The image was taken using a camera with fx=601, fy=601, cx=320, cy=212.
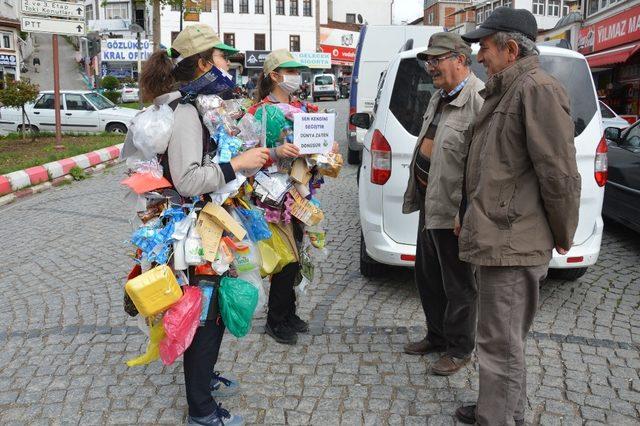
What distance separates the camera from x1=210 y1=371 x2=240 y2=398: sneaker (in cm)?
328

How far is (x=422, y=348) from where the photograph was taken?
376 cm

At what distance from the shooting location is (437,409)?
3.12m

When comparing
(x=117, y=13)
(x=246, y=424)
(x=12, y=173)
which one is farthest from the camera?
(x=117, y=13)

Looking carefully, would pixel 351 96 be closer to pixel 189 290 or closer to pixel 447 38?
pixel 447 38

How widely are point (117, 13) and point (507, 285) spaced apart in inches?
2359

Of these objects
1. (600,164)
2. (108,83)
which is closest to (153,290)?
(600,164)

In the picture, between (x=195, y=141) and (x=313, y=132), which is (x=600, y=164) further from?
(x=195, y=141)

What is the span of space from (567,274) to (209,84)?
11.8ft

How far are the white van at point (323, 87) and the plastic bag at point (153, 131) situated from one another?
37.8 m

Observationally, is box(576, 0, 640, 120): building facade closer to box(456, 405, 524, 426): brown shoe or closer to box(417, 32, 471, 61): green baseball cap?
box(417, 32, 471, 61): green baseball cap

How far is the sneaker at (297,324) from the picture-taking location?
4094 millimetres

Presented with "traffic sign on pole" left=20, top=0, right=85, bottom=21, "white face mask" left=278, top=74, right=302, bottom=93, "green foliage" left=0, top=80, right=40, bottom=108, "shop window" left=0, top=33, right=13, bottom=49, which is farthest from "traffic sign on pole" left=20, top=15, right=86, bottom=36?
"shop window" left=0, top=33, right=13, bottom=49

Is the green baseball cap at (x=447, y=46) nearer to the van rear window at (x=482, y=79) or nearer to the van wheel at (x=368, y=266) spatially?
the van rear window at (x=482, y=79)

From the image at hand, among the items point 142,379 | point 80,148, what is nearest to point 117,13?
point 80,148
